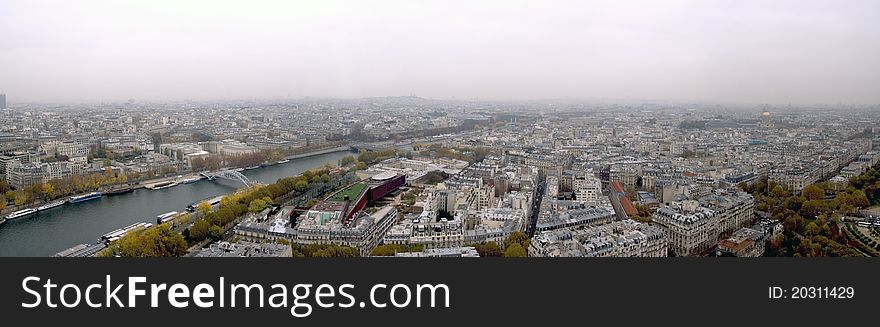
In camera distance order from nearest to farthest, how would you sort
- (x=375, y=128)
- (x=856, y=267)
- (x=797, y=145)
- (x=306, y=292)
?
(x=306, y=292) < (x=856, y=267) < (x=797, y=145) < (x=375, y=128)

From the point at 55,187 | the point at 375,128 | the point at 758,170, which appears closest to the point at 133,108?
the point at 375,128

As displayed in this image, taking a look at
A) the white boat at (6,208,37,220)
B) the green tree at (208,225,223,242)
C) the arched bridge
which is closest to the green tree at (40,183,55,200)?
the white boat at (6,208,37,220)

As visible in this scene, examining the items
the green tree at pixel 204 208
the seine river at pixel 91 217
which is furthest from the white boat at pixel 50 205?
the green tree at pixel 204 208

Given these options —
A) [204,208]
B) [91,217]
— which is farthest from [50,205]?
[204,208]

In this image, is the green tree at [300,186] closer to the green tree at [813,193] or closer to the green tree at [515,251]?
the green tree at [515,251]

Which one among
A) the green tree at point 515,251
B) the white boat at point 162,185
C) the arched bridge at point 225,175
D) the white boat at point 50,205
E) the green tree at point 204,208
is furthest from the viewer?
the arched bridge at point 225,175

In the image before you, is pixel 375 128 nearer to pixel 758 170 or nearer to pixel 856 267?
pixel 758 170

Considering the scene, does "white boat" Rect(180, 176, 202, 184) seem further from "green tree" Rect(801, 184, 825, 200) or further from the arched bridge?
"green tree" Rect(801, 184, 825, 200)
